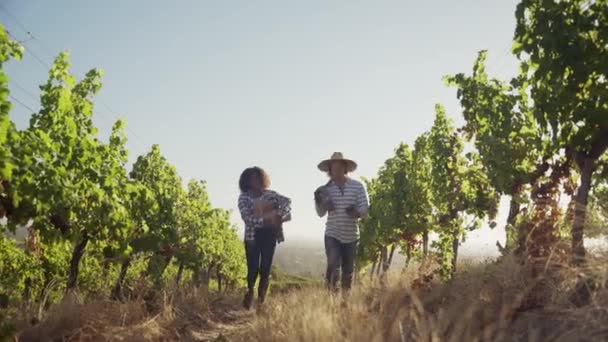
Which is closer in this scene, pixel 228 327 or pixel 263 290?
pixel 228 327

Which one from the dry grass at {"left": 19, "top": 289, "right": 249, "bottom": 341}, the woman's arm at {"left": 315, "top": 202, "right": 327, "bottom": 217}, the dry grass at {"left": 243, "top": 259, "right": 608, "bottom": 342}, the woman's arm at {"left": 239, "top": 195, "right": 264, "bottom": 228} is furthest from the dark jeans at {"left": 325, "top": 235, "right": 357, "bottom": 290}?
the dry grass at {"left": 243, "top": 259, "right": 608, "bottom": 342}

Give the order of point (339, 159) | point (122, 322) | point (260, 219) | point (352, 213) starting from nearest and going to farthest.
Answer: point (122, 322) → point (260, 219) → point (352, 213) → point (339, 159)

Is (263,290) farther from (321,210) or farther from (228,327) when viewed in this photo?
(321,210)

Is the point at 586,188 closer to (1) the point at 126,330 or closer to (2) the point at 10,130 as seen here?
Answer: (1) the point at 126,330

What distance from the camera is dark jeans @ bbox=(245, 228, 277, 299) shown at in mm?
6551

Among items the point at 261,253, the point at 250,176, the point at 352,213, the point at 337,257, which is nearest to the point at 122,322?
the point at 261,253

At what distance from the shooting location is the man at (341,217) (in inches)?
262

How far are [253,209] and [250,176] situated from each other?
0.46m

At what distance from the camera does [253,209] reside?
Answer: 6.59 metres

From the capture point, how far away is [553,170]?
21.3 feet

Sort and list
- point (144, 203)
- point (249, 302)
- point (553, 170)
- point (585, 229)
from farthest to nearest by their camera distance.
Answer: point (144, 203)
point (249, 302)
point (553, 170)
point (585, 229)

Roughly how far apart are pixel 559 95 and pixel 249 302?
4.64m

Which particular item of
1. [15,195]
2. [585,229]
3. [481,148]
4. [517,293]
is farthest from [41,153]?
[481,148]

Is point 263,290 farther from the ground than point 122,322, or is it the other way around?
point 263,290
